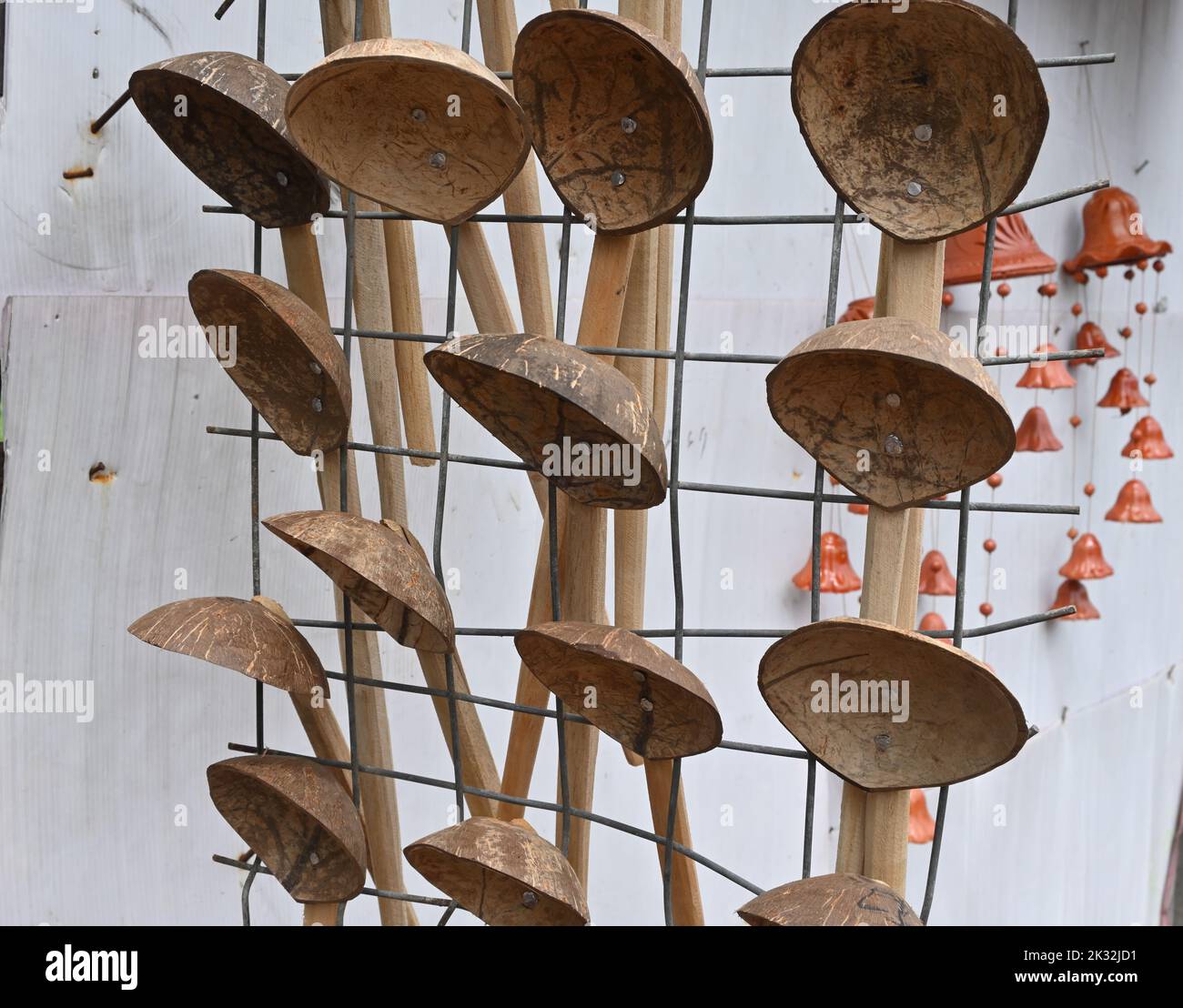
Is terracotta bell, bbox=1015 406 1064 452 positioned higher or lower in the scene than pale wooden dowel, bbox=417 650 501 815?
A: higher

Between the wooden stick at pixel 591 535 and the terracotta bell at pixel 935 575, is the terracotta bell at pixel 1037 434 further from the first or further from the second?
the wooden stick at pixel 591 535

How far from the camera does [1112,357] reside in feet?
5.53

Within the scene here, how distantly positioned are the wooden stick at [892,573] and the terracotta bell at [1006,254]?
82 cm

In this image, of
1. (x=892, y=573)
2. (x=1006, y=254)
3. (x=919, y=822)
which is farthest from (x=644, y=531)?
(x=1006, y=254)

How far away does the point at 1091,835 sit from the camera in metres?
1.81

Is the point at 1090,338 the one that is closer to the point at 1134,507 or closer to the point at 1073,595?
the point at 1134,507

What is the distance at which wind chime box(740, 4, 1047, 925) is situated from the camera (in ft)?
1.58

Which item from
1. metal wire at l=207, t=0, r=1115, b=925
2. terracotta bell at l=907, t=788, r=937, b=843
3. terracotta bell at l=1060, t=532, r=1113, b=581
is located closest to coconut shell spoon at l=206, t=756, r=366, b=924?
metal wire at l=207, t=0, r=1115, b=925

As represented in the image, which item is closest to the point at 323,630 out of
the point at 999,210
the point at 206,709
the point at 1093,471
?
the point at 206,709

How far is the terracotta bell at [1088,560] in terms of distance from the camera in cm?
164

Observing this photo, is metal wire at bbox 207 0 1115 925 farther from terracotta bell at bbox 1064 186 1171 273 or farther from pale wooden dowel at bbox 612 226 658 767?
terracotta bell at bbox 1064 186 1171 273

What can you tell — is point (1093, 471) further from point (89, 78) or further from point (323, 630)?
point (89, 78)

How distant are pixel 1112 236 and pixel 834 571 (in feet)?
2.34

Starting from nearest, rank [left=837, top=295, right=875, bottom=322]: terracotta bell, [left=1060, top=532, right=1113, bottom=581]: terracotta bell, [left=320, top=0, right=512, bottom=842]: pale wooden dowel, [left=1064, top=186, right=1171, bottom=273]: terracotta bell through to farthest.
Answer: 1. [left=320, top=0, right=512, bottom=842]: pale wooden dowel
2. [left=837, top=295, right=875, bottom=322]: terracotta bell
3. [left=1064, top=186, right=1171, bottom=273]: terracotta bell
4. [left=1060, top=532, right=1113, bottom=581]: terracotta bell
